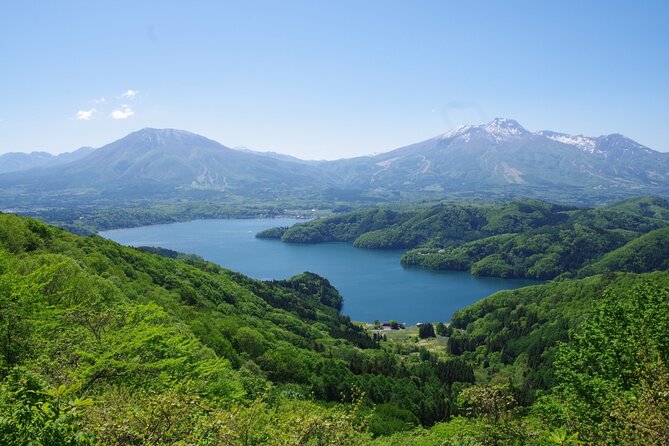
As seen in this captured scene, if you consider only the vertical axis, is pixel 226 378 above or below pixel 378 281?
above

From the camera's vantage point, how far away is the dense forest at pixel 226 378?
30.6 ft

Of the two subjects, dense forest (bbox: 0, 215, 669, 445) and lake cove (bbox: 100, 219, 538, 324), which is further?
lake cove (bbox: 100, 219, 538, 324)

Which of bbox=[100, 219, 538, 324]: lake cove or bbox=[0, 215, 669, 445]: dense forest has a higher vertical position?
bbox=[0, 215, 669, 445]: dense forest

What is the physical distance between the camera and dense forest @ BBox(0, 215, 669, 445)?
30.6ft

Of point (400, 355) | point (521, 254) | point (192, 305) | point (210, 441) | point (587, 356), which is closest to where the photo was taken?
point (210, 441)

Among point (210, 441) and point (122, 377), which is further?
point (122, 377)

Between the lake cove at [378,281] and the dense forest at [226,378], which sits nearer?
the dense forest at [226,378]

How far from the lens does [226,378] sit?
896 inches

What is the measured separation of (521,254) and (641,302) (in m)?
161

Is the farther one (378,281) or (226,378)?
(378,281)

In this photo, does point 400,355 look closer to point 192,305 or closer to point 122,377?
point 192,305

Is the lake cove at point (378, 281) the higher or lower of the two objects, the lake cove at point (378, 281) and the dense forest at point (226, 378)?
the lower

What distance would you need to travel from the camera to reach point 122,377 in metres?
15.4

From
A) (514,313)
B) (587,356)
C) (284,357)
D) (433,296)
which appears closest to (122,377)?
(587,356)
